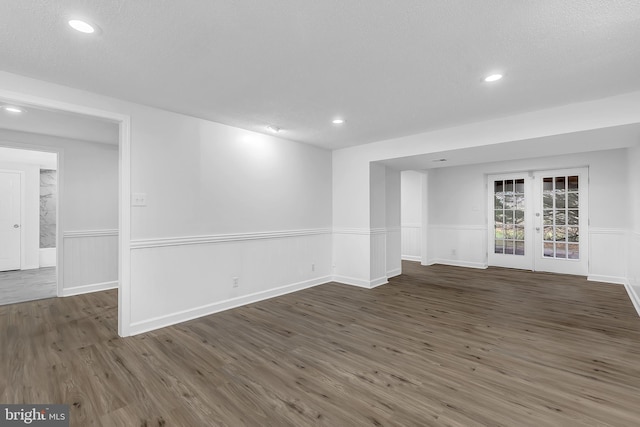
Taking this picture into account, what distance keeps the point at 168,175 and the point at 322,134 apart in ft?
7.00

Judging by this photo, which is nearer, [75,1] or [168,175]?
[75,1]

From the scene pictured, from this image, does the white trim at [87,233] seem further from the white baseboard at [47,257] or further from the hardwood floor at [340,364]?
the white baseboard at [47,257]

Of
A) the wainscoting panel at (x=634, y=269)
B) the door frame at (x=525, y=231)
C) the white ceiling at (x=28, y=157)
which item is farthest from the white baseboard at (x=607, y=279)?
the white ceiling at (x=28, y=157)

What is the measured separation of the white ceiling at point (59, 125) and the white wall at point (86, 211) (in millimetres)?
232

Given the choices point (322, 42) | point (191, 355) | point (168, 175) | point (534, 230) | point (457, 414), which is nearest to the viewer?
point (457, 414)

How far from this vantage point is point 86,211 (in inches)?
184

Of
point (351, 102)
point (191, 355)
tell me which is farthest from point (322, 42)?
point (191, 355)

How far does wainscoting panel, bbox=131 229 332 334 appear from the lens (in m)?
3.17

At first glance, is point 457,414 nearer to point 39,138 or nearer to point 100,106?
point 100,106

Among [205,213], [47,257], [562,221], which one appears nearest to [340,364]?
[205,213]

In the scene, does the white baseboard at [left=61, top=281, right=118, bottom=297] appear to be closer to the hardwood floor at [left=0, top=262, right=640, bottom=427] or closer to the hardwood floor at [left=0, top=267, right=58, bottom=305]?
the hardwood floor at [left=0, top=267, right=58, bottom=305]

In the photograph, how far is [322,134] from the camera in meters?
4.35

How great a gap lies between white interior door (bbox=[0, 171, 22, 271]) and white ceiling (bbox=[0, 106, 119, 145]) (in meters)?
3.18

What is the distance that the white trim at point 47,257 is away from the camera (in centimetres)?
666
